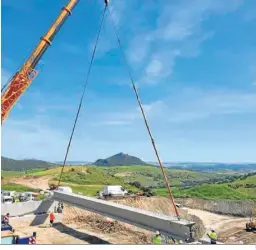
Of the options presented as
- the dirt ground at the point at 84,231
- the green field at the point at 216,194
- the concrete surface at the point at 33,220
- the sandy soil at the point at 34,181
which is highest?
the sandy soil at the point at 34,181

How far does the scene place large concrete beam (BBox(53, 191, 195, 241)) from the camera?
12720 millimetres

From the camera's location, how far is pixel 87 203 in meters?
19.9

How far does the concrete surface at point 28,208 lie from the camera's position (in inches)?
923

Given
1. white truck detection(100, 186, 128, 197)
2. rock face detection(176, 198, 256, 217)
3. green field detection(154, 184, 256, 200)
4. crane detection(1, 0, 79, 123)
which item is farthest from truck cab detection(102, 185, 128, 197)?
crane detection(1, 0, 79, 123)

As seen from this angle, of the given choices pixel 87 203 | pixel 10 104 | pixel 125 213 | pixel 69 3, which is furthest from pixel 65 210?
pixel 69 3

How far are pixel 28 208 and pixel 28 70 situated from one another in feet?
40.8

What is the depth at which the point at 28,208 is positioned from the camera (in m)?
24.3

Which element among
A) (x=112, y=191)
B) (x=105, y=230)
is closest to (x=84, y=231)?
(x=105, y=230)

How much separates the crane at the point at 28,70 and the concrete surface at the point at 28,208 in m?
10.7

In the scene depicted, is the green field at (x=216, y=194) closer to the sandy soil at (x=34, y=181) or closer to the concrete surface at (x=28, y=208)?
the sandy soil at (x=34, y=181)

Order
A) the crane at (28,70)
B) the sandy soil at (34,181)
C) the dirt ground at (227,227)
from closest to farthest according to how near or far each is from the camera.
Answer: the crane at (28,70)
the dirt ground at (227,227)
the sandy soil at (34,181)

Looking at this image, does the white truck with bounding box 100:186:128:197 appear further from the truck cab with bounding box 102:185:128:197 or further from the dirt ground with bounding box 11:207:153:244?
the dirt ground with bounding box 11:207:153:244

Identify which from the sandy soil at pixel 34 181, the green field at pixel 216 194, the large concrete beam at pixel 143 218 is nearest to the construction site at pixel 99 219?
the large concrete beam at pixel 143 218

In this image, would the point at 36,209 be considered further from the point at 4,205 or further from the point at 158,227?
the point at 158,227
